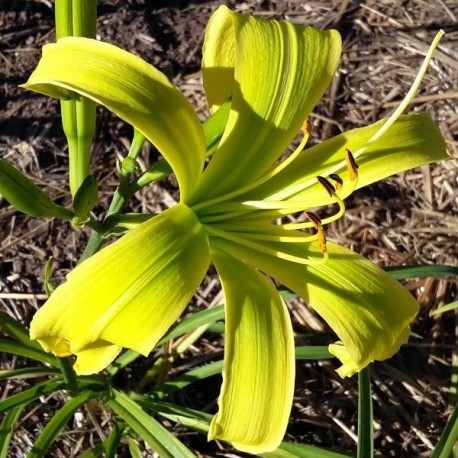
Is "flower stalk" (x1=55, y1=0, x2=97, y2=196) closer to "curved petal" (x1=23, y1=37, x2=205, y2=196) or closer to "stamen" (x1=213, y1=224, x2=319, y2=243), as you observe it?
"curved petal" (x1=23, y1=37, x2=205, y2=196)

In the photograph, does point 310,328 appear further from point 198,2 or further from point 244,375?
point 198,2

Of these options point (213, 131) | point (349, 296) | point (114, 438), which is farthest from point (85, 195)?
point (114, 438)

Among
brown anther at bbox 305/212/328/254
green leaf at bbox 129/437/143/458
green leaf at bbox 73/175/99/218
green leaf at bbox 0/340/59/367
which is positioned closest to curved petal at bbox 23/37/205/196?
green leaf at bbox 73/175/99/218

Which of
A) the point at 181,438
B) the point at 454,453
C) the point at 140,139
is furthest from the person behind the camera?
the point at 181,438

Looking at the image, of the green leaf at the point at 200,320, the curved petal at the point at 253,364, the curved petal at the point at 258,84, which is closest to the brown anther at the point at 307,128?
the curved petal at the point at 258,84

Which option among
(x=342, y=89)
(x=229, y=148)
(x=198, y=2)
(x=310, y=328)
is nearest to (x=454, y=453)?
(x=310, y=328)
